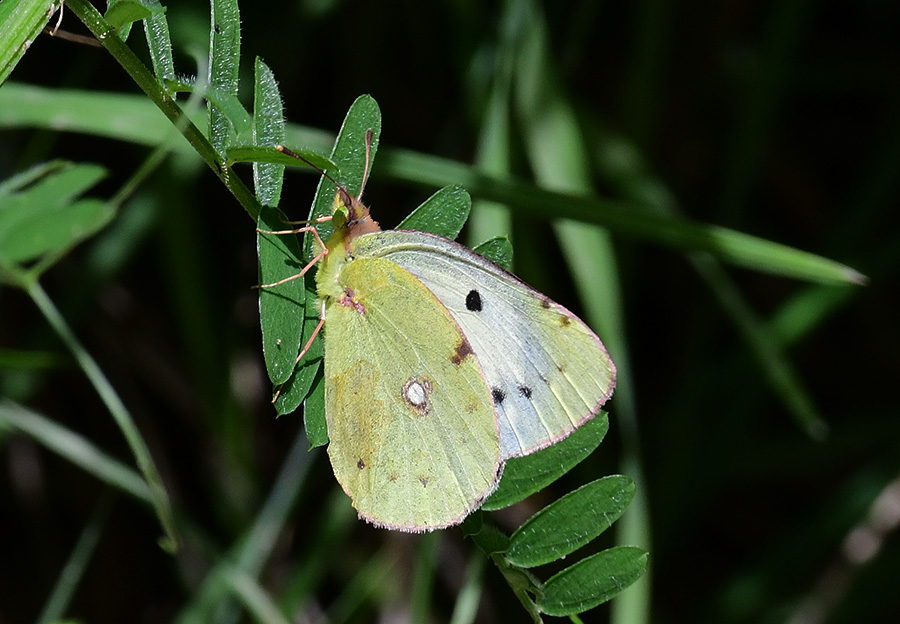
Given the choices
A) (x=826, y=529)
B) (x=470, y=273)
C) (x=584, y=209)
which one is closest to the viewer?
(x=470, y=273)

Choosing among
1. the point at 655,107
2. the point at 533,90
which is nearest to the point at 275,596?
the point at 533,90

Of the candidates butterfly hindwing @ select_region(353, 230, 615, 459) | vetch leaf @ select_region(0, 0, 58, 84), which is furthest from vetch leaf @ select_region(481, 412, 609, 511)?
vetch leaf @ select_region(0, 0, 58, 84)

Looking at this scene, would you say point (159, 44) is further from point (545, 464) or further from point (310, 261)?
point (545, 464)

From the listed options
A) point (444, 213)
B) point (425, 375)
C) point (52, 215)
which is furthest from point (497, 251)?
point (52, 215)

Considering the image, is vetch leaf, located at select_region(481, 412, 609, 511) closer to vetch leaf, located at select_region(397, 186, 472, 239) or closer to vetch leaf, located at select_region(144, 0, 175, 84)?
vetch leaf, located at select_region(397, 186, 472, 239)

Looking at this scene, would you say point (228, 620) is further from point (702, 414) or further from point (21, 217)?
point (702, 414)

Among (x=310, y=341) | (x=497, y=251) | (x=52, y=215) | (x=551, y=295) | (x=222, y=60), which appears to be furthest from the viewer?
(x=551, y=295)
